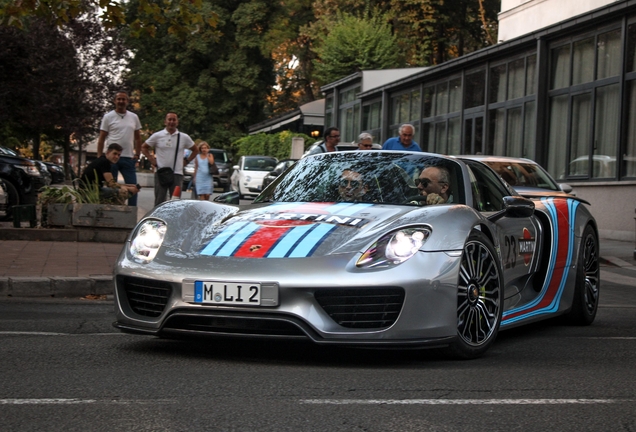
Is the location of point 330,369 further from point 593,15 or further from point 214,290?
point 593,15

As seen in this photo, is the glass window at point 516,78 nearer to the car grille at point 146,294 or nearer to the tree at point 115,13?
the tree at point 115,13

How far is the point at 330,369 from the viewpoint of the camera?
5.38m

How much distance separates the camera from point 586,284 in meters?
7.79

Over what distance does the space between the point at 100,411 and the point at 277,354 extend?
177cm

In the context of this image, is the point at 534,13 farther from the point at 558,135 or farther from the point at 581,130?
the point at 581,130

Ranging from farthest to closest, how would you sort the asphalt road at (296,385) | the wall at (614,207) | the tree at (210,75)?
1. the tree at (210,75)
2. the wall at (614,207)
3. the asphalt road at (296,385)

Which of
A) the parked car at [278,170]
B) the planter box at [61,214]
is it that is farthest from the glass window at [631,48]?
the planter box at [61,214]

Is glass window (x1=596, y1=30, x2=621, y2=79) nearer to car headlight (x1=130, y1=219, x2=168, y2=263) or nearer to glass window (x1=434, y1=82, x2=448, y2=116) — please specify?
glass window (x1=434, y1=82, x2=448, y2=116)

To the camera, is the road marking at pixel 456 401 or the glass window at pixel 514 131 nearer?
the road marking at pixel 456 401

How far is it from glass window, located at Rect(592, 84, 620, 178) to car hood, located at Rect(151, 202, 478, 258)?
14.9m

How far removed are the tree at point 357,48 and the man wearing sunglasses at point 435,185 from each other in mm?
42937

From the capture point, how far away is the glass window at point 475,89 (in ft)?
91.0

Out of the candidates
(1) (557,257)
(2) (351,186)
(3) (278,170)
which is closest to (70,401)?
(2) (351,186)

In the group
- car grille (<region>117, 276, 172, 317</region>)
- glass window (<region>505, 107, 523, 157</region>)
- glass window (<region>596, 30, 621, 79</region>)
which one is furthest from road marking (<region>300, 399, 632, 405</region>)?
glass window (<region>505, 107, 523, 157</region>)
